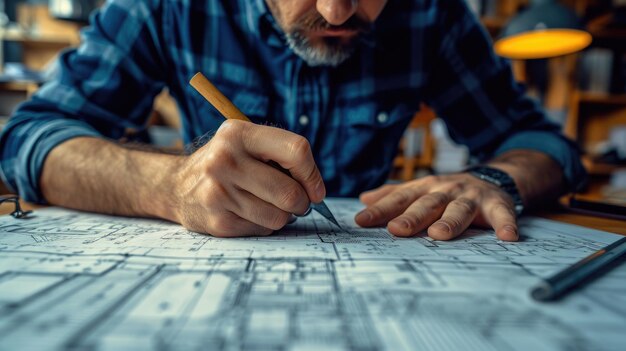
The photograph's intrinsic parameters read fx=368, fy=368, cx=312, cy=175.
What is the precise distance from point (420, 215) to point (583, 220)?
31 cm

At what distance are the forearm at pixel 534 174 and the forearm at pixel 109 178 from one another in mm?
562

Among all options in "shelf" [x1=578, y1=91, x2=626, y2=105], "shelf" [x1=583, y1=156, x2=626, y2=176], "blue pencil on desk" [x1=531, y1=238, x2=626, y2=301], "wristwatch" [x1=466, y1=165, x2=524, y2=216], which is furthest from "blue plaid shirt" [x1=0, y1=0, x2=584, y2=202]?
"shelf" [x1=578, y1=91, x2=626, y2=105]

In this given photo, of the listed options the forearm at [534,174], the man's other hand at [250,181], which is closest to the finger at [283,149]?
the man's other hand at [250,181]

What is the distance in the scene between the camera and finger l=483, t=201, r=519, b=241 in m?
0.42

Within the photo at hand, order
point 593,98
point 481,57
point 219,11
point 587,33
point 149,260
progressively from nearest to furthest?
point 149,260 → point 219,11 → point 481,57 → point 587,33 → point 593,98

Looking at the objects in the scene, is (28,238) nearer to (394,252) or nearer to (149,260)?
(149,260)

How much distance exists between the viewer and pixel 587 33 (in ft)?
4.25

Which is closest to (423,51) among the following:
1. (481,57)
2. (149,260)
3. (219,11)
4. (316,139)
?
(481,57)

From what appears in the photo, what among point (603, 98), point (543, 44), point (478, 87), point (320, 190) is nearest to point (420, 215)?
point (320, 190)

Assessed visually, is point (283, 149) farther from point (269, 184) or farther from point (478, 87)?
point (478, 87)

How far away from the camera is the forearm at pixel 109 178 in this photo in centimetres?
49

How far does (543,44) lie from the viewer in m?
1.48

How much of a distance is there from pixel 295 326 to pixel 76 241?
0.29 meters

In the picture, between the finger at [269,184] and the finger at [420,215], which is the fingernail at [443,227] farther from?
the finger at [269,184]
